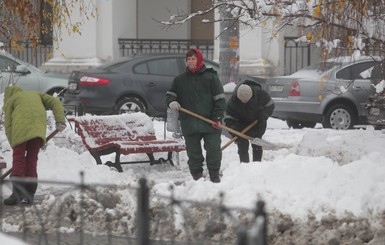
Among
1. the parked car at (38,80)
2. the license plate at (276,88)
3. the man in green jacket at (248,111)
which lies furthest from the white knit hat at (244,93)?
the parked car at (38,80)

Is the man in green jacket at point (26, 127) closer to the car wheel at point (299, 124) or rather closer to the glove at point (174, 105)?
the glove at point (174, 105)

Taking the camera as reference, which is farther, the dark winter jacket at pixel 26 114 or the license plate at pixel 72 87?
the license plate at pixel 72 87

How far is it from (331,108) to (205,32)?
10.0 metres

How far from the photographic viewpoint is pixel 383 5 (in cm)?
1033

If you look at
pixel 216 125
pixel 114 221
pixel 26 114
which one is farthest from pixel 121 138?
pixel 114 221

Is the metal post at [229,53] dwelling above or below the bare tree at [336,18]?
below

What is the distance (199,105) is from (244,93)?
841 mm

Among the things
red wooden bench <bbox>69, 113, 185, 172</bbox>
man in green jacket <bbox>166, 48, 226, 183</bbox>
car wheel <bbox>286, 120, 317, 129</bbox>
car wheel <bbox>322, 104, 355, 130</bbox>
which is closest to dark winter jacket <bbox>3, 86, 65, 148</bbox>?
man in green jacket <bbox>166, 48, 226, 183</bbox>

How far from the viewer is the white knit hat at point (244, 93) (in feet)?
36.4

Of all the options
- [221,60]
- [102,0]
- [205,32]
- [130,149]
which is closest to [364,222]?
[130,149]

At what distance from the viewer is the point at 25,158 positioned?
9.63m

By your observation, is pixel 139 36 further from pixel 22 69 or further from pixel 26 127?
pixel 26 127

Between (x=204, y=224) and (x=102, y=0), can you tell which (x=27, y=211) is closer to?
(x=204, y=224)

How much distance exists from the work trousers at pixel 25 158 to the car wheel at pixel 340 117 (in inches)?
354
